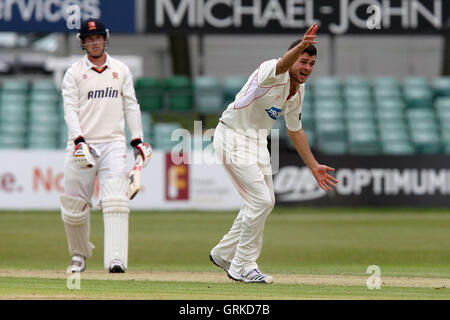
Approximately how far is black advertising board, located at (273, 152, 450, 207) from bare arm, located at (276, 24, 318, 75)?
10518 millimetres

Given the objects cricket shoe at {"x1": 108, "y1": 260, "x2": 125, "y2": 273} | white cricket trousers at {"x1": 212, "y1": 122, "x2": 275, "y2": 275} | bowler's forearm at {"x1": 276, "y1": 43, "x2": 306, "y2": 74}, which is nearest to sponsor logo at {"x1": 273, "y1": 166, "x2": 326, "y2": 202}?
cricket shoe at {"x1": 108, "y1": 260, "x2": 125, "y2": 273}

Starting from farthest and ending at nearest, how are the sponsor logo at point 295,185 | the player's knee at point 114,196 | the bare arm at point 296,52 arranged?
the sponsor logo at point 295,185
the player's knee at point 114,196
the bare arm at point 296,52

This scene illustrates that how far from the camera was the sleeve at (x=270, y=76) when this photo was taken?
6820mm

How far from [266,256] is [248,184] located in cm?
397

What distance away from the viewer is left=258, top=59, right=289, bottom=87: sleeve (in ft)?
22.4

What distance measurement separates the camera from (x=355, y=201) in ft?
57.0

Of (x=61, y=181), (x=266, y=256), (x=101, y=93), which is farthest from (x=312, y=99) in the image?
(x=101, y=93)

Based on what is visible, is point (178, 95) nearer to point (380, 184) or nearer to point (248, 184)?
point (380, 184)

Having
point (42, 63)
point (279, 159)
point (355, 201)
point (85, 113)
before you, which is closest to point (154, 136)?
point (279, 159)

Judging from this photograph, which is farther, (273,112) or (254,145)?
(254,145)

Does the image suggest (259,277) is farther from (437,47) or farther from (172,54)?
(437,47)

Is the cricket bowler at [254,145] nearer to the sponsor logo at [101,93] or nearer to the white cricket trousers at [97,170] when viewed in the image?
the white cricket trousers at [97,170]

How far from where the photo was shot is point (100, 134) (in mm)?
8109

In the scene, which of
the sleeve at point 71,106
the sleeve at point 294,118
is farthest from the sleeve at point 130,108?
the sleeve at point 294,118
